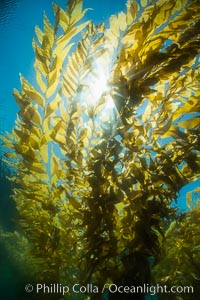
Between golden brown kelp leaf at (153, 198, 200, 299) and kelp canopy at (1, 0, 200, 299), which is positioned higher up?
kelp canopy at (1, 0, 200, 299)

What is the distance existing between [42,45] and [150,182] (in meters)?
0.98

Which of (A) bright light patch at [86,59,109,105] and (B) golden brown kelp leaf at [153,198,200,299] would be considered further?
(B) golden brown kelp leaf at [153,198,200,299]

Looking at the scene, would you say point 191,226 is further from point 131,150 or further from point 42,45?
point 42,45

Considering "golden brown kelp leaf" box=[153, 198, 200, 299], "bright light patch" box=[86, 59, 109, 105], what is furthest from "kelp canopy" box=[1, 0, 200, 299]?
"golden brown kelp leaf" box=[153, 198, 200, 299]

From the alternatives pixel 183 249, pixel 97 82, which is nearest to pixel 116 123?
pixel 97 82

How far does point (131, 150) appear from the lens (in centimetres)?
132

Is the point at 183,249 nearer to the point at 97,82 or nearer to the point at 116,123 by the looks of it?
the point at 116,123

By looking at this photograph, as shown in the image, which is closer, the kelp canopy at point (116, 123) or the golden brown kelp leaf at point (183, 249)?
the kelp canopy at point (116, 123)

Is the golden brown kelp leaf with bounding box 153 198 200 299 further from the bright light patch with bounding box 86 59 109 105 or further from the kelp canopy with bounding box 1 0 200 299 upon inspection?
the bright light patch with bounding box 86 59 109 105

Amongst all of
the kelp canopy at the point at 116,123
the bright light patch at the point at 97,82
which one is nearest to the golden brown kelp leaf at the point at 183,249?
the kelp canopy at the point at 116,123

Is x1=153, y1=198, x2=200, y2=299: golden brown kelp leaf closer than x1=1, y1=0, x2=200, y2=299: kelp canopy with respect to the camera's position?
No

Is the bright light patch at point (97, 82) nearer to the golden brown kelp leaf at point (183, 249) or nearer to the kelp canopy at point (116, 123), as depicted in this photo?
the kelp canopy at point (116, 123)

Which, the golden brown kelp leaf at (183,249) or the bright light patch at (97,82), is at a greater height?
the bright light patch at (97,82)

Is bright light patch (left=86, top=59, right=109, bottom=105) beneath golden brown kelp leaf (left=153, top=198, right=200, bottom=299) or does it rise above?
above
